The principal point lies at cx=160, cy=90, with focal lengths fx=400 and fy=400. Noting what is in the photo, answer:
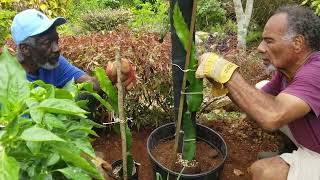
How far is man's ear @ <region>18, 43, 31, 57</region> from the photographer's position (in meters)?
2.70

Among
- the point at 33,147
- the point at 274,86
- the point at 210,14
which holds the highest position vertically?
the point at 33,147

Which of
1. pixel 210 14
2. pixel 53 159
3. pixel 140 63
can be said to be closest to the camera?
pixel 53 159

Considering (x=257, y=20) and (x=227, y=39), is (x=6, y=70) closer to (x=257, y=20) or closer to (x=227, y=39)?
(x=227, y=39)

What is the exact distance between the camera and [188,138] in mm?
2582

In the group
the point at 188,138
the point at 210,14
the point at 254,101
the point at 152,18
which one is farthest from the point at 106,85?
the point at 210,14

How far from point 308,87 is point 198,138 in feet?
3.08

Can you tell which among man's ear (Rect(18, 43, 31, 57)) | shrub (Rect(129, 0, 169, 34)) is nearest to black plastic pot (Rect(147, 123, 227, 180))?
man's ear (Rect(18, 43, 31, 57))

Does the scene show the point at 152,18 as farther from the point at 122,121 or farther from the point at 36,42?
the point at 122,121

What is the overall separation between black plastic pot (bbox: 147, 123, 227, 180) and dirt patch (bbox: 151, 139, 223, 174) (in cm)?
4

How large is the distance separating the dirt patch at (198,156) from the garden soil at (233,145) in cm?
35

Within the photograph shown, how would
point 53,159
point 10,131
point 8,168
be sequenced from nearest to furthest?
point 8,168, point 10,131, point 53,159

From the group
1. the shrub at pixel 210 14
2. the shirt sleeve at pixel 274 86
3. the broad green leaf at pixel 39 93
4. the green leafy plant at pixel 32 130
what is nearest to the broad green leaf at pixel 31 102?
the green leafy plant at pixel 32 130

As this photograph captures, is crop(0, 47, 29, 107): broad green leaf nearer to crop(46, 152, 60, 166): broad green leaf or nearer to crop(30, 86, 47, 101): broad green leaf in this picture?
crop(30, 86, 47, 101): broad green leaf

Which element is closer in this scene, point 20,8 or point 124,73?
point 124,73
